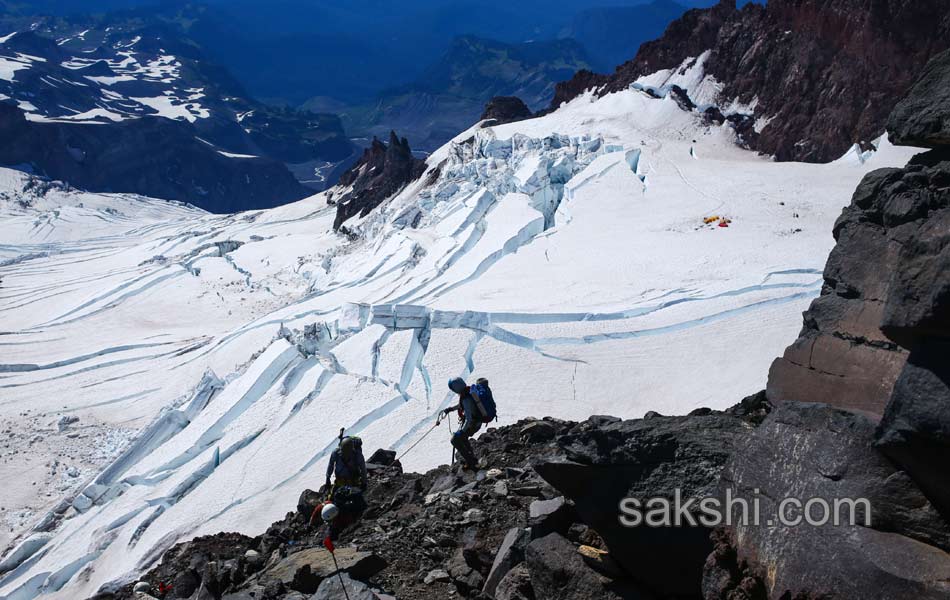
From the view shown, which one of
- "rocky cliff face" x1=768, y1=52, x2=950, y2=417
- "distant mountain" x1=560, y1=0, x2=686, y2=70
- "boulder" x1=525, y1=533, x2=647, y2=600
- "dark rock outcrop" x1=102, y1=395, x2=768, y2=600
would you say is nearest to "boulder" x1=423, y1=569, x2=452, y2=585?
"dark rock outcrop" x1=102, y1=395, x2=768, y2=600

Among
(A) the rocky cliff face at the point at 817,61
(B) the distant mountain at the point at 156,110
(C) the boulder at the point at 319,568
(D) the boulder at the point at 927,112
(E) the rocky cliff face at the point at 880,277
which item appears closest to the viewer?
(E) the rocky cliff face at the point at 880,277

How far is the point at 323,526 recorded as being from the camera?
6930mm

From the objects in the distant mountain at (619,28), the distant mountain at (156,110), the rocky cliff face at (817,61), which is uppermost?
the distant mountain at (619,28)

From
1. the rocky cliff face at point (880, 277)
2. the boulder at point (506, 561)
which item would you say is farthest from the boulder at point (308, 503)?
the rocky cliff face at point (880, 277)

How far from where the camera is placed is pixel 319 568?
17.7 ft

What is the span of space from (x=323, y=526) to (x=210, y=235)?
35.1 meters

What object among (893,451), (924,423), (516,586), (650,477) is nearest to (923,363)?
(924,423)

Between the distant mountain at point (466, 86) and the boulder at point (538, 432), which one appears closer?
the boulder at point (538, 432)

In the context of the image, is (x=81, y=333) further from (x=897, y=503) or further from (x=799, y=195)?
(x=897, y=503)

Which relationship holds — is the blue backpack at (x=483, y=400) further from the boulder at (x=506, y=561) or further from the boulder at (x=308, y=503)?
the boulder at (x=506, y=561)

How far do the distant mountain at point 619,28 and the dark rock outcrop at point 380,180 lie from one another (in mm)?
98600

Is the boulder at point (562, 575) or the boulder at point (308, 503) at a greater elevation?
the boulder at point (562, 575)

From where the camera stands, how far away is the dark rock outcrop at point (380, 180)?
36.8 m

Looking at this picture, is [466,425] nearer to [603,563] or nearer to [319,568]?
[319,568]
